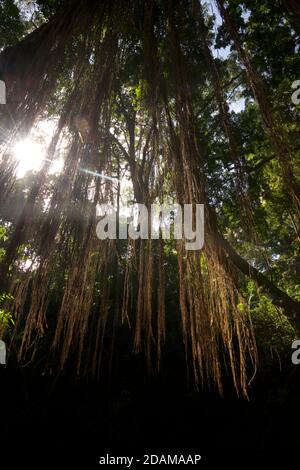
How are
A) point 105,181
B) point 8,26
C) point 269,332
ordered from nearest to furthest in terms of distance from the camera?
point 105,181 < point 8,26 < point 269,332

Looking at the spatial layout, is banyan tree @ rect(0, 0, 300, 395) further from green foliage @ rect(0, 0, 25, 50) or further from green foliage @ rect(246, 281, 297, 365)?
green foliage @ rect(246, 281, 297, 365)

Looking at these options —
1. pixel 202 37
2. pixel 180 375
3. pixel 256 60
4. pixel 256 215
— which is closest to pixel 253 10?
pixel 256 60

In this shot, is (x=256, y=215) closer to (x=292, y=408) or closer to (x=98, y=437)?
(x=292, y=408)

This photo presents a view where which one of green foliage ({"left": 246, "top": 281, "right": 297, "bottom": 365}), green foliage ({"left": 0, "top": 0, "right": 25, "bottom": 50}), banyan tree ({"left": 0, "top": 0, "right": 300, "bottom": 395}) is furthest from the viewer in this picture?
green foliage ({"left": 246, "top": 281, "right": 297, "bottom": 365})

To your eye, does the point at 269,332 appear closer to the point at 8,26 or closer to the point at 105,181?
the point at 105,181

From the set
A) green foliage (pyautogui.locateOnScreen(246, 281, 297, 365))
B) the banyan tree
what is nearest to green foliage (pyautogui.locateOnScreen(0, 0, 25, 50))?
the banyan tree

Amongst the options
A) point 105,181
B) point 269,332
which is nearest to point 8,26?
point 105,181

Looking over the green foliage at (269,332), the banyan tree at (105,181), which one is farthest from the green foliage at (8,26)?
the green foliage at (269,332)

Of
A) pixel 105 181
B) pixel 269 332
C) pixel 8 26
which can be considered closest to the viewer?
pixel 105 181

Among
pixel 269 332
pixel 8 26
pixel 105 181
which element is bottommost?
pixel 105 181

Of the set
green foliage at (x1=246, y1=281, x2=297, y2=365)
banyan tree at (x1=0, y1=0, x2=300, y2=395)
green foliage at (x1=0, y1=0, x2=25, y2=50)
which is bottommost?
banyan tree at (x1=0, y1=0, x2=300, y2=395)

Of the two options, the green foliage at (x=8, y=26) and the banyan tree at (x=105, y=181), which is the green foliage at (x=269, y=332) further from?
the banyan tree at (x=105, y=181)

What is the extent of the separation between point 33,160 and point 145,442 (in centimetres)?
509

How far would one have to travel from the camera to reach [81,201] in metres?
0.88
